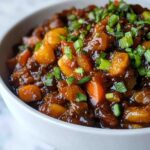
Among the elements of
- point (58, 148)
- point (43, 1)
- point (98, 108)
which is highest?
point (98, 108)

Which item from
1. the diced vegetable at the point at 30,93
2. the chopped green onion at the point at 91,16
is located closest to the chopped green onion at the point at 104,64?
the diced vegetable at the point at 30,93

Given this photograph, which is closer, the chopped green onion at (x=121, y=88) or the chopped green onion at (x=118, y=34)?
the chopped green onion at (x=121, y=88)

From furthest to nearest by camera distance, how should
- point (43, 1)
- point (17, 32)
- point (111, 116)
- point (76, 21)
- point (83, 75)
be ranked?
point (43, 1)
point (17, 32)
point (76, 21)
point (83, 75)
point (111, 116)

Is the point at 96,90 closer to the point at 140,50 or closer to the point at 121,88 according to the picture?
the point at 121,88

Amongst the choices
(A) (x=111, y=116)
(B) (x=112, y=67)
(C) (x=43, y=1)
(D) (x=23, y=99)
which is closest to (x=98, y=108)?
(A) (x=111, y=116)

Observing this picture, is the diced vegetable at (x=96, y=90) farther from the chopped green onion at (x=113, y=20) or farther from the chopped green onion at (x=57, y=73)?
the chopped green onion at (x=113, y=20)

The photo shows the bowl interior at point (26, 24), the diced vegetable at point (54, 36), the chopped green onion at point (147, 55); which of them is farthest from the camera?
the bowl interior at point (26, 24)

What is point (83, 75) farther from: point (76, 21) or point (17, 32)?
point (17, 32)
